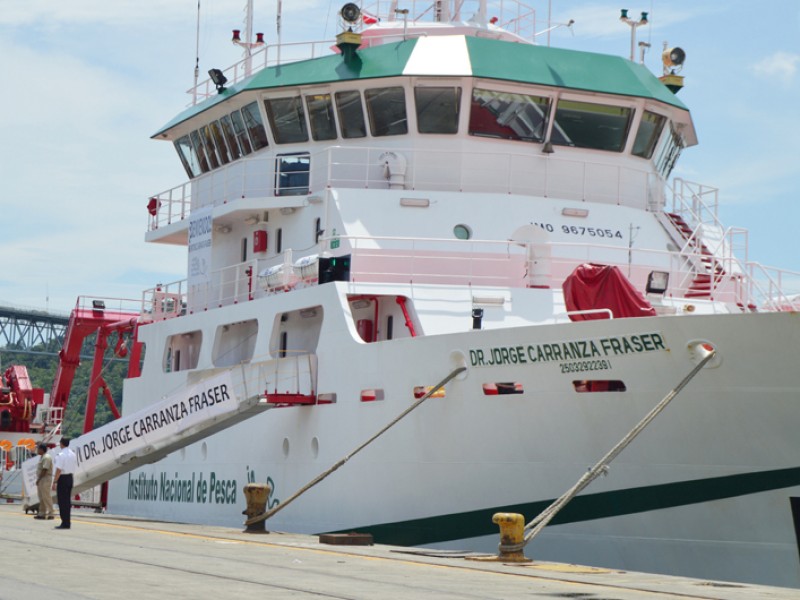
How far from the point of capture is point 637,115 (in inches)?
858

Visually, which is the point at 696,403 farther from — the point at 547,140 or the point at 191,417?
the point at 191,417

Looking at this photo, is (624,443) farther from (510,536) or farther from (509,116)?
(509,116)

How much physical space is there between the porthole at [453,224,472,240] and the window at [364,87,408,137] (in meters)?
2.12

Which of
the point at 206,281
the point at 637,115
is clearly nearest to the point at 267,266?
the point at 206,281

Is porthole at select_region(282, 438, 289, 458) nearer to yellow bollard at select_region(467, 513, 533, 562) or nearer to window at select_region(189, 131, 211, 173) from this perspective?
yellow bollard at select_region(467, 513, 533, 562)

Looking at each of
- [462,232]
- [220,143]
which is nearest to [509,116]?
[462,232]

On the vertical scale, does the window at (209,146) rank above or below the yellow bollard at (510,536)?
above

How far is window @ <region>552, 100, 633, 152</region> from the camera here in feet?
70.7

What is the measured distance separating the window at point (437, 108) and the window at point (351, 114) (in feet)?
3.46

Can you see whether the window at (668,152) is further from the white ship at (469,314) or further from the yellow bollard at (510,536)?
the yellow bollard at (510,536)

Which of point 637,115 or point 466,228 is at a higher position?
point 637,115

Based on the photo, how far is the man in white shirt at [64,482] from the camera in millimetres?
18152

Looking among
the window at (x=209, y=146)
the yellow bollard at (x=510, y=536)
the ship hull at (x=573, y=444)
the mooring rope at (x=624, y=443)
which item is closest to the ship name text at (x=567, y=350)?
the ship hull at (x=573, y=444)

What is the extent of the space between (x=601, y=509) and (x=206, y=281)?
1144 cm
